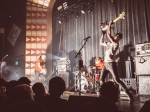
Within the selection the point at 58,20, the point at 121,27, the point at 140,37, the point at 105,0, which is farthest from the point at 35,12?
the point at 140,37

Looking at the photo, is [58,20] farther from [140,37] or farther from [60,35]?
[140,37]

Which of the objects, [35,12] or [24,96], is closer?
[24,96]

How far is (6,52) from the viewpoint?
12.4 metres

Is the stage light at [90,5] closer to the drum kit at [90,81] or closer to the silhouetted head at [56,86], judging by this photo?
the drum kit at [90,81]

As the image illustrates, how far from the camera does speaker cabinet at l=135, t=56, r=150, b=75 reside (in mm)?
5412

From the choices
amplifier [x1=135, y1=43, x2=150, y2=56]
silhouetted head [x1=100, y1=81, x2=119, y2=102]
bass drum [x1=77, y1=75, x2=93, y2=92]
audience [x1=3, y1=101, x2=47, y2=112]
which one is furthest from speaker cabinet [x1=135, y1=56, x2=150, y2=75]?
audience [x1=3, y1=101, x2=47, y2=112]

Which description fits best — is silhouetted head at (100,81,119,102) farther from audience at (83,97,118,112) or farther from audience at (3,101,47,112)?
audience at (3,101,47,112)

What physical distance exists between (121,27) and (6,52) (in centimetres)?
815

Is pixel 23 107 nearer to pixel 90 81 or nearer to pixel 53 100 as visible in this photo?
pixel 53 100

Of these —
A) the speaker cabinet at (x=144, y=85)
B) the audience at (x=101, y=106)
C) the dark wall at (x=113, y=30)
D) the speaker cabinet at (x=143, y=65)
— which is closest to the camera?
the audience at (x=101, y=106)

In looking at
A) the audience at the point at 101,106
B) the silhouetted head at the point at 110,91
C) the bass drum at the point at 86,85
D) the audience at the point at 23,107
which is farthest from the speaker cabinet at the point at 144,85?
the audience at the point at 23,107

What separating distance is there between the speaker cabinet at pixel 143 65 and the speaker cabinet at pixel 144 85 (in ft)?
0.48

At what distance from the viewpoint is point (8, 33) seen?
1280cm

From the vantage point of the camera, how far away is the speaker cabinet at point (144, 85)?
529 cm
